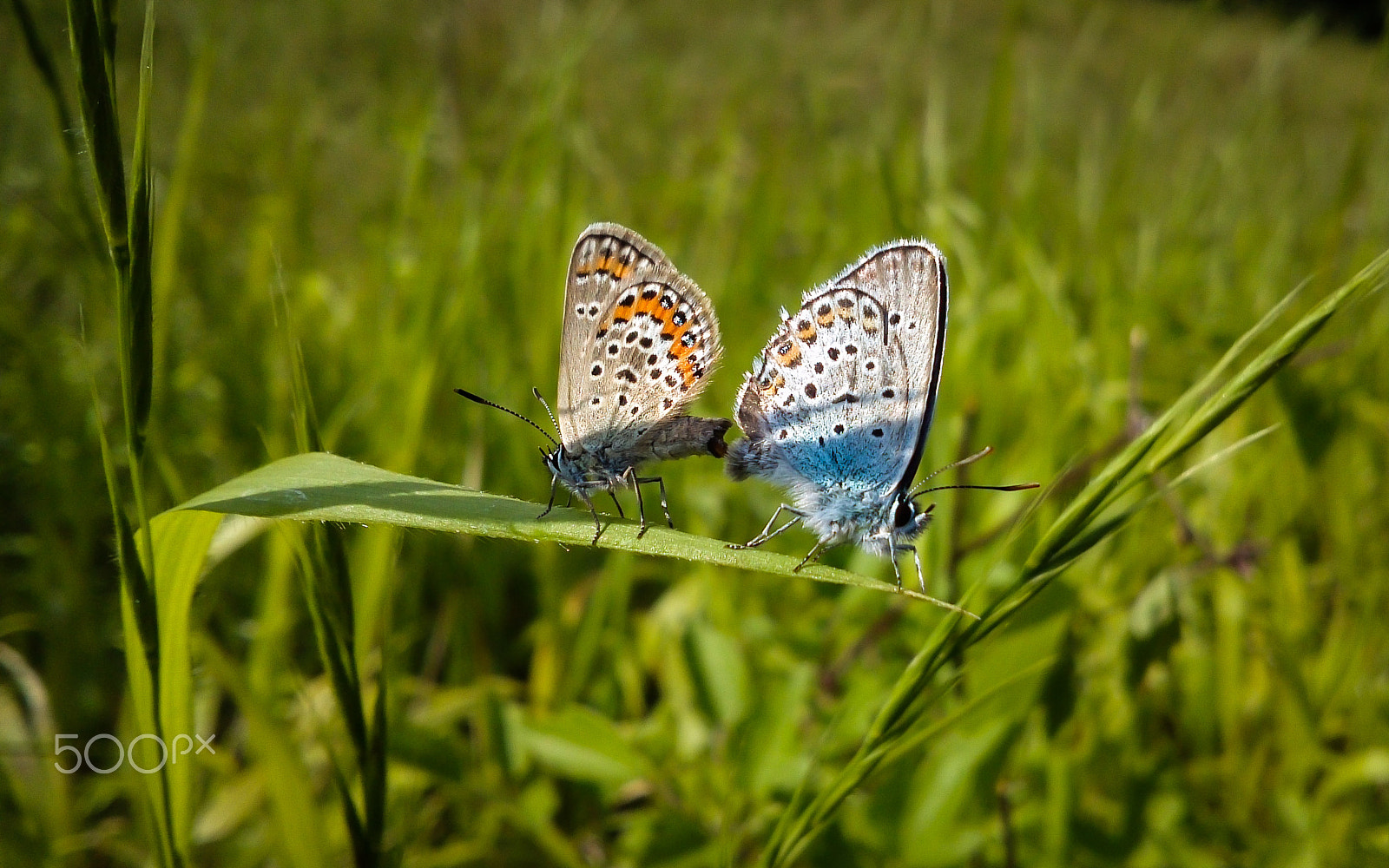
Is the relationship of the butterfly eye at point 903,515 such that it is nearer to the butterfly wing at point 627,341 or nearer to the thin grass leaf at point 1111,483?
the butterfly wing at point 627,341

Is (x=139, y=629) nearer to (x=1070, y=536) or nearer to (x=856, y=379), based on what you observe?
(x=1070, y=536)

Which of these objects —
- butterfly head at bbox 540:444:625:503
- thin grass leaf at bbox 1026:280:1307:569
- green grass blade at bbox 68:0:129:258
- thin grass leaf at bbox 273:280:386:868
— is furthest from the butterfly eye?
green grass blade at bbox 68:0:129:258

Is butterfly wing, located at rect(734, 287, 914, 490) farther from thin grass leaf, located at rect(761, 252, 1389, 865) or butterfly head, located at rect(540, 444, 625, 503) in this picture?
thin grass leaf, located at rect(761, 252, 1389, 865)

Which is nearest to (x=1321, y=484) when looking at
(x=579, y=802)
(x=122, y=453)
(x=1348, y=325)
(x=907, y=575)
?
(x=1348, y=325)

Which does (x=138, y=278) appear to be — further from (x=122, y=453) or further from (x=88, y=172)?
(x=122, y=453)

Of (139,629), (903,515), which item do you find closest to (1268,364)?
(903,515)

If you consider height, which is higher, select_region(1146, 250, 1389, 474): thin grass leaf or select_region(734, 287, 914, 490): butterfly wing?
select_region(1146, 250, 1389, 474): thin grass leaf
